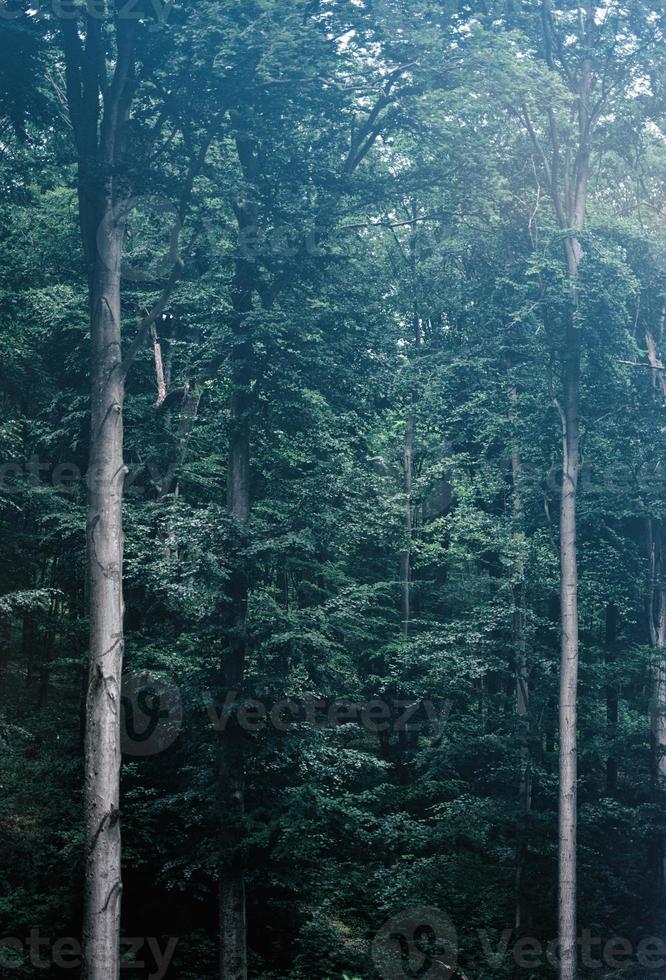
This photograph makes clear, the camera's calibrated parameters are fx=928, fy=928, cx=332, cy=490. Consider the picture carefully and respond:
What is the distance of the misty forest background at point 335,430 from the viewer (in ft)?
36.3

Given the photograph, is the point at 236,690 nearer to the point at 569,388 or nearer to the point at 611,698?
the point at 569,388

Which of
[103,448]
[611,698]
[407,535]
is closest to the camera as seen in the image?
[103,448]

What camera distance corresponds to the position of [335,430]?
13281 millimetres

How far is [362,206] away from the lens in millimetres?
12773

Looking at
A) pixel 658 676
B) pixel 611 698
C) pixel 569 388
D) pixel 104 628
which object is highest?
pixel 569 388

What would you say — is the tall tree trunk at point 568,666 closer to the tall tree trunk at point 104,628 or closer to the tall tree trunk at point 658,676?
the tall tree trunk at point 658,676

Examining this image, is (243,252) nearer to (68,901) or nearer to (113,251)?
(113,251)

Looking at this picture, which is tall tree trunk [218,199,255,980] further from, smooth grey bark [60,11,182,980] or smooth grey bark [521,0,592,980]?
smooth grey bark [521,0,592,980]

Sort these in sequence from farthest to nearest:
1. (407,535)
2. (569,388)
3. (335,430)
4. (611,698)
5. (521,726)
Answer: (407,535) → (611,698) → (521,726) → (569,388) → (335,430)

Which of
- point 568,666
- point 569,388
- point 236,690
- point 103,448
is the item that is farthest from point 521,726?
point 103,448

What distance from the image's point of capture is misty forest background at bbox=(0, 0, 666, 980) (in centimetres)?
1106

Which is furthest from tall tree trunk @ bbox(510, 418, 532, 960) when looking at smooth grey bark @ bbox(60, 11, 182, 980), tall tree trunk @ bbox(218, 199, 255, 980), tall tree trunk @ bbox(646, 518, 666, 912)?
smooth grey bark @ bbox(60, 11, 182, 980)

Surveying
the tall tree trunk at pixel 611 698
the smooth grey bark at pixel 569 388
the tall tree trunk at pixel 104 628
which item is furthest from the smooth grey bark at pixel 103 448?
the tall tree trunk at pixel 611 698

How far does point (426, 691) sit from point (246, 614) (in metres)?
6.30
